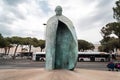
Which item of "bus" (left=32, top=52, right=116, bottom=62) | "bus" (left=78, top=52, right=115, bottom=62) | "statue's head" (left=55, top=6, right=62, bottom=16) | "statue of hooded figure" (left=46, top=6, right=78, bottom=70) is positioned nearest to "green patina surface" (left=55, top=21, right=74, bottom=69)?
"statue of hooded figure" (left=46, top=6, right=78, bottom=70)

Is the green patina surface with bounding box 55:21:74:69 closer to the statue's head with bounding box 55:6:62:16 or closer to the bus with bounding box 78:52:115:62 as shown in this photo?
the statue's head with bounding box 55:6:62:16

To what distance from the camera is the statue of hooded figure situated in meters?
10.6

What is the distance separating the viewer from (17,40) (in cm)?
7069

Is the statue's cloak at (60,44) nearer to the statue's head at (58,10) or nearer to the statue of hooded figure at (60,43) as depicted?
the statue of hooded figure at (60,43)

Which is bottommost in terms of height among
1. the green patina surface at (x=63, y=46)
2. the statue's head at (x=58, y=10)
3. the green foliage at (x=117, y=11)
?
the green patina surface at (x=63, y=46)

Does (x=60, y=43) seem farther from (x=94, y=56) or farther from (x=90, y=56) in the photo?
(x=94, y=56)

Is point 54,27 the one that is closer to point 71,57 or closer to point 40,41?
point 71,57

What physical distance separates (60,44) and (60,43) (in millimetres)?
49

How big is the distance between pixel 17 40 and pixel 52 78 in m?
63.8

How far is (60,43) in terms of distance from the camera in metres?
11.3

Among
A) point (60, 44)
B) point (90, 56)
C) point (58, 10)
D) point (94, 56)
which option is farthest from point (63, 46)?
point (94, 56)

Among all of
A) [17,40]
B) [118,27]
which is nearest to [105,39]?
[118,27]

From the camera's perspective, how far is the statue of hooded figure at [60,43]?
34.8ft

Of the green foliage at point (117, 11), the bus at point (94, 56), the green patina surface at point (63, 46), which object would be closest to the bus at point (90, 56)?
the bus at point (94, 56)
